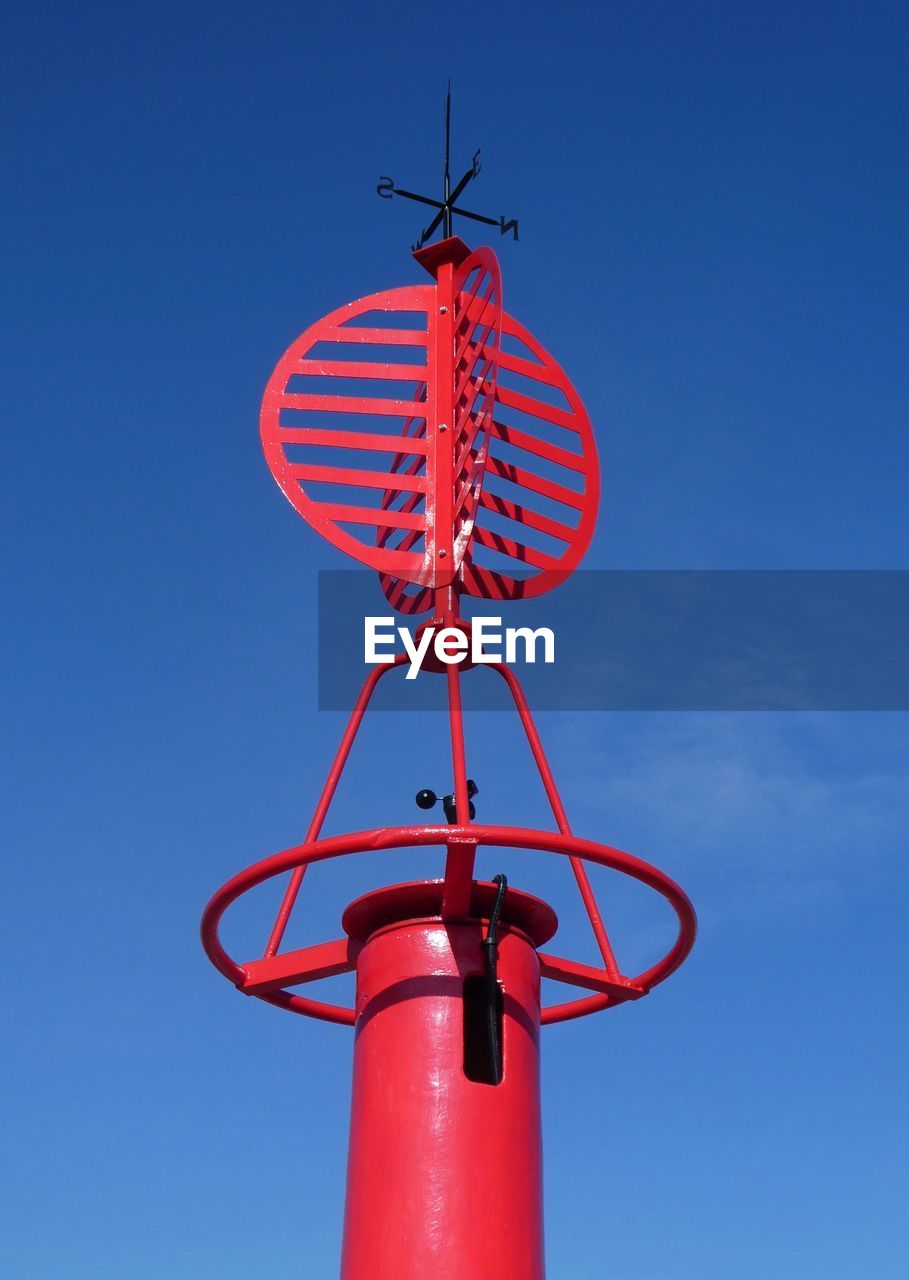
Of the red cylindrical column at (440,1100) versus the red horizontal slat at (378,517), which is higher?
the red horizontal slat at (378,517)

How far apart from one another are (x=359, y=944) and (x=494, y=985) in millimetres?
1179

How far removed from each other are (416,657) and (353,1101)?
3.12 metres

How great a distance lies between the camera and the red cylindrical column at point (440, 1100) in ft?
32.8

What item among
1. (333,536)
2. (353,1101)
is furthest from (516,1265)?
(333,536)

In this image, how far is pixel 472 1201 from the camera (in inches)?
397

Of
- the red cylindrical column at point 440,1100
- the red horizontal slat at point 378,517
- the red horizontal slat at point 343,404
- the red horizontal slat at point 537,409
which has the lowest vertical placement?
the red cylindrical column at point 440,1100

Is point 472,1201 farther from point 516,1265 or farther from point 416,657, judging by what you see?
point 416,657

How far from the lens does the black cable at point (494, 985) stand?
10.4 metres

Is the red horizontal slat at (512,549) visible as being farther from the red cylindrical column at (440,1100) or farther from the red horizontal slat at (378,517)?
the red cylindrical column at (440,1100)

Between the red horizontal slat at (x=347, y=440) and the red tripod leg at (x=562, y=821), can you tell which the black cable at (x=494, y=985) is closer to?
the red tripod leg at (x=562, y=821)

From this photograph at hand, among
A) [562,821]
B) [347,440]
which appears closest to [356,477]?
[347,440]

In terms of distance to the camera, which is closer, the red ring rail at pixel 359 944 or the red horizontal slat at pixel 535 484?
the red ring rail at pixel 359 944

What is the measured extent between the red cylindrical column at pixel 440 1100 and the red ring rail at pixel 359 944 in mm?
329

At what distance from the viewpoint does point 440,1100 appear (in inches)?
409
